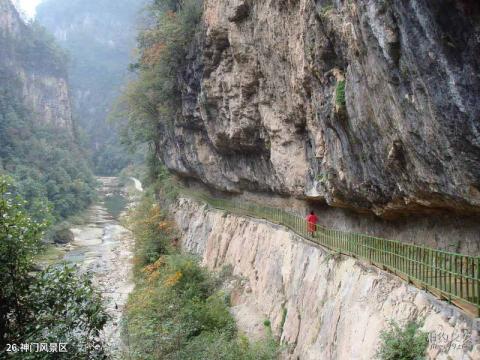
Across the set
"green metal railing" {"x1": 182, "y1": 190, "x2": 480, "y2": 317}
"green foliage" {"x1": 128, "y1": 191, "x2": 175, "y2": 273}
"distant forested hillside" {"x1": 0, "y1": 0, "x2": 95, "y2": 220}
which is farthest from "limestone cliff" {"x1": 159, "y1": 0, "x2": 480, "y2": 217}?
"distant forested hillside" {"x1": 0, "y1": 0, "x2": 95, "y2": 220}

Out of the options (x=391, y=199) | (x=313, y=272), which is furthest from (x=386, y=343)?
A: (x=313, y=272)

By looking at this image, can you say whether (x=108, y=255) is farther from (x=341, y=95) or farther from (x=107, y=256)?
(x=341, y=95)

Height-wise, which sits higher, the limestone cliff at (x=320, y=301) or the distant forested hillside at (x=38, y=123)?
the distant forested hillside at (x=38, y=123)

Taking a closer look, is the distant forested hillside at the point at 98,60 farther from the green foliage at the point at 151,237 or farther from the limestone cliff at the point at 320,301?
the limestone cliff at the point at 320,301

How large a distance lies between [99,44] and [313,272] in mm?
193407

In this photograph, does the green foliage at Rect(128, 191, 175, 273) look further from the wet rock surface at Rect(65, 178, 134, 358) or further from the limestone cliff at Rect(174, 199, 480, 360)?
the limestone cliff at Rect(174, 199, 480, 360)

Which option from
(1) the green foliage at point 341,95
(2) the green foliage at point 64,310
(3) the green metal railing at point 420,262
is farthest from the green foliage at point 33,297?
(1) the green foliage at point 341,95

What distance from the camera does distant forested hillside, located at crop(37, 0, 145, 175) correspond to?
140 metres

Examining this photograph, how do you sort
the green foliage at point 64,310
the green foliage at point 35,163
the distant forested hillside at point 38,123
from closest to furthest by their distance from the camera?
the green foliage at point 64,310, the green foliage at point 35,163, the distant forested hillside at point 38,123

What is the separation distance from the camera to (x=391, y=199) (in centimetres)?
1080

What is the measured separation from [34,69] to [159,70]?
84071 mm

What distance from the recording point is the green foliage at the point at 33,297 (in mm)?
8258

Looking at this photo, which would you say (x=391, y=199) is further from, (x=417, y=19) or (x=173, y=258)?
(x=173, y=258)

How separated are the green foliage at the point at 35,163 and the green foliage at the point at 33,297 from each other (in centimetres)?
4314
